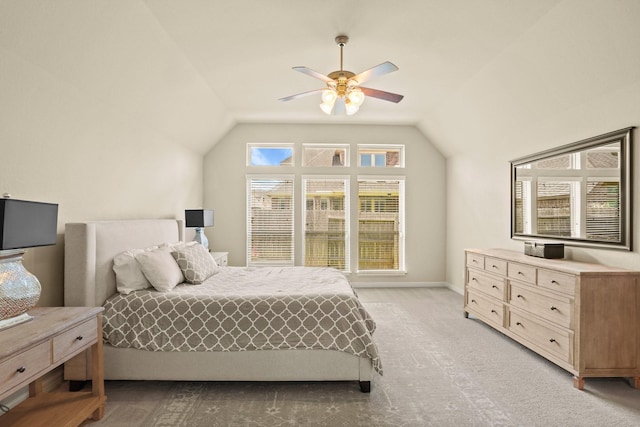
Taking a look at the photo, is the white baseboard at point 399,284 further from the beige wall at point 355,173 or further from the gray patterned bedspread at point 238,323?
the gray patterned bedspread at point 238,323

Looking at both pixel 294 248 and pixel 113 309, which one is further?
pixel 294 248

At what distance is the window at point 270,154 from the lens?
6.11 m

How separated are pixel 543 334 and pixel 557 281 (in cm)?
51

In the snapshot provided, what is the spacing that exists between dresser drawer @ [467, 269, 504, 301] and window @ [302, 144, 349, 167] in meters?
2.86

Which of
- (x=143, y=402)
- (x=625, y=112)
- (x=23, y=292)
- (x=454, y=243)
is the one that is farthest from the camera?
(x=454, y=243)

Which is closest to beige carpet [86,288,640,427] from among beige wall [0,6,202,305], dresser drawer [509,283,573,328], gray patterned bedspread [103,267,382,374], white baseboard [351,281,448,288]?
gray patterned bedspread [103,267,382,374]

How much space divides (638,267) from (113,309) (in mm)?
4059

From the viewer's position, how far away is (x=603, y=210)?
2.99 meters

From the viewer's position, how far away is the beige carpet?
222cm

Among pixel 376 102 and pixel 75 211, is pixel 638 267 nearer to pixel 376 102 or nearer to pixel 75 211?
pixel 376 102

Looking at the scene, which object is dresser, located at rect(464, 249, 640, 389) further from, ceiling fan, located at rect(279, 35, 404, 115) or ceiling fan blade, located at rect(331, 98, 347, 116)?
ceiling fan blade, located at rect(331, 98, 347, 116)

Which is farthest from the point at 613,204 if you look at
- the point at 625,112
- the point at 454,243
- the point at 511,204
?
the point at 454,243

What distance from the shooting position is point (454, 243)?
232 inches

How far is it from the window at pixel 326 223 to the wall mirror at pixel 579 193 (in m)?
2.78
